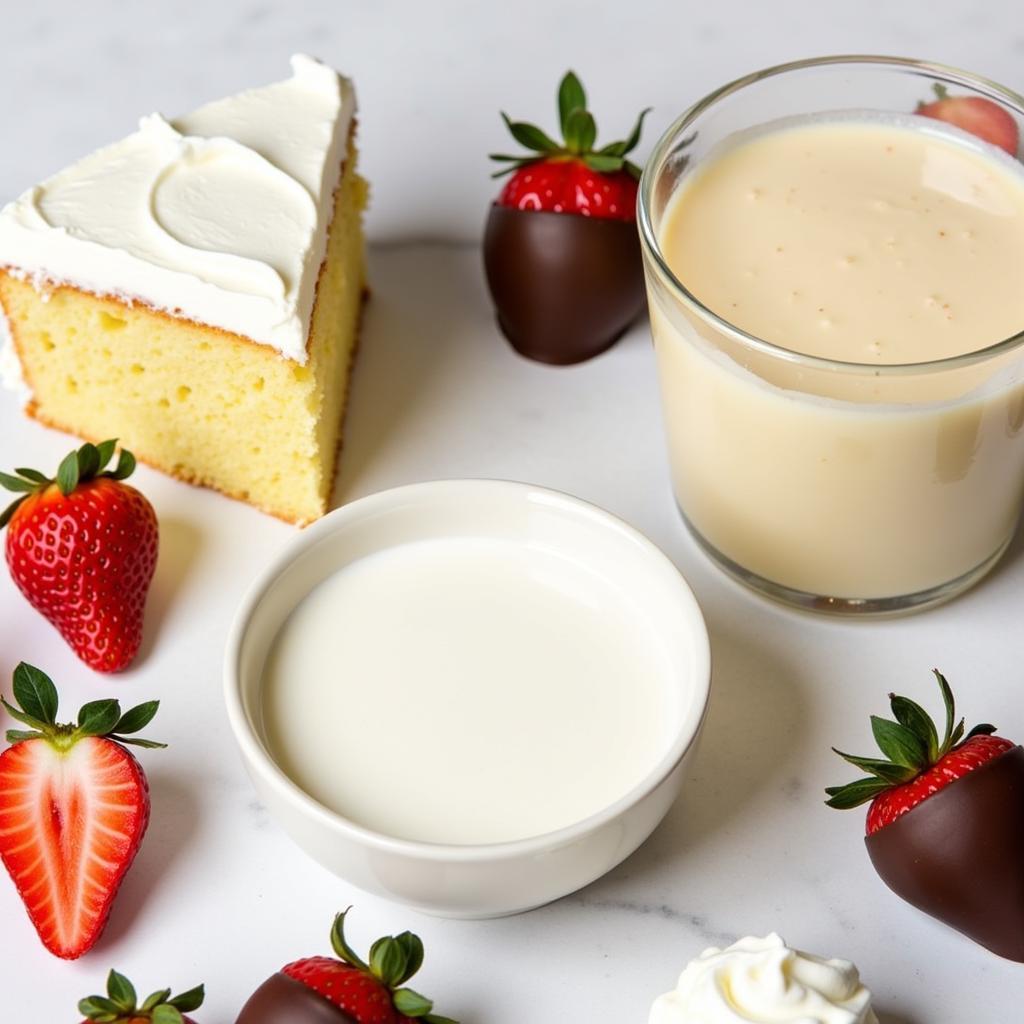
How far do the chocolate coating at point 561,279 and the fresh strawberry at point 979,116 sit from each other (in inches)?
14.2

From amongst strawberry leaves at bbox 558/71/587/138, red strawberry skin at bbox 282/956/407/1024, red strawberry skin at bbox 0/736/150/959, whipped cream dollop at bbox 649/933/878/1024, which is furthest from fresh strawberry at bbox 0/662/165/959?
strawberry leaves at bbox 558/71/587/138

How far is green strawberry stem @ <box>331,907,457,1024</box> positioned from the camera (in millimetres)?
1351

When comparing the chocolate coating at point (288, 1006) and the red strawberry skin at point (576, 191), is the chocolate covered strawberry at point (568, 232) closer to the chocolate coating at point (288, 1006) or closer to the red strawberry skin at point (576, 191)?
the red strawberry skin at point (576, 191)

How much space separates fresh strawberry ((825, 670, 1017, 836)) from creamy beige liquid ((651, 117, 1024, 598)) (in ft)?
0.80

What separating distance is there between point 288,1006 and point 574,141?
1035 mm

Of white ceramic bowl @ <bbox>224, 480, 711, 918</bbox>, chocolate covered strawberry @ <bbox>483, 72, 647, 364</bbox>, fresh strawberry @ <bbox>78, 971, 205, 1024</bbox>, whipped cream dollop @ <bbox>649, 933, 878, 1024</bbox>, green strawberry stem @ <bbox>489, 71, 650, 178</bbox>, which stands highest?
green strawberry stem @ <bbox>489, 71, 650, 178</bbox>

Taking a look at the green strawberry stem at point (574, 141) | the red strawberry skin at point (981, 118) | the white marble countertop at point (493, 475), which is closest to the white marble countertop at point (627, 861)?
the white marble countertop at point (493, 475)

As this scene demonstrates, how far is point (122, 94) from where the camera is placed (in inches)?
92.1

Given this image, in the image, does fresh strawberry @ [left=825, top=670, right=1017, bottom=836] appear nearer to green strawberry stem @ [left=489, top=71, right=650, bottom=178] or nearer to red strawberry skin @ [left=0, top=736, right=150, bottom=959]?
red strawberry skin @ [left=0, top=736, right=150, bottom=959]

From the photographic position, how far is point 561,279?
1.93 metres

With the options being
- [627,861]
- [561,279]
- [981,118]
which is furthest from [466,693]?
[981,118]

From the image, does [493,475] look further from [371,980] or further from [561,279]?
[371,980]

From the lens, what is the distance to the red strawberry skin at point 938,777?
4.73 ft

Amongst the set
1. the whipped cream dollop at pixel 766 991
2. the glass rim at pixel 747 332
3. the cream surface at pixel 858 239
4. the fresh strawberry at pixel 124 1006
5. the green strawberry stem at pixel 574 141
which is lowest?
the fresh strawberry at pixel 124 1006
